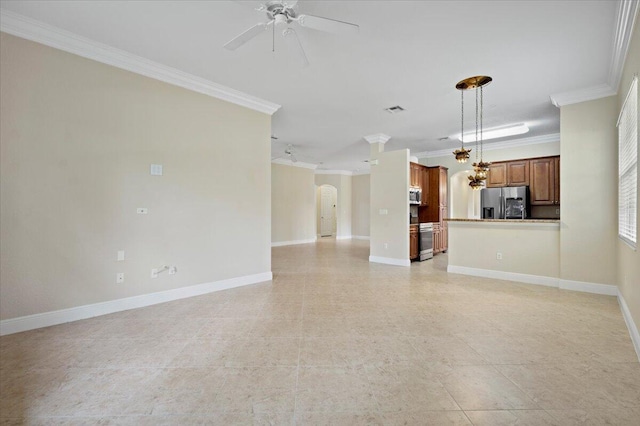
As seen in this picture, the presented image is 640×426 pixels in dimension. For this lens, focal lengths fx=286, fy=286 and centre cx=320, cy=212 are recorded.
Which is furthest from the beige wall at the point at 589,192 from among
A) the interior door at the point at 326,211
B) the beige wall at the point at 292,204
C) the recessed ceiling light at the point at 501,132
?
the interior door at the point at 326,211

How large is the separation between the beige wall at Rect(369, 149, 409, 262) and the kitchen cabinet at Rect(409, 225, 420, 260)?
0.36 m

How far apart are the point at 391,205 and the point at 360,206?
5838 millimetres

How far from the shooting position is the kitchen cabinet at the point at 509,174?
22.0 feet

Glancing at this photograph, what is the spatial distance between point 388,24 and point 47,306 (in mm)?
4492

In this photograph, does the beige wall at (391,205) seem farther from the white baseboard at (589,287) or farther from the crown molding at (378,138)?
the white baseboard at (589,287)

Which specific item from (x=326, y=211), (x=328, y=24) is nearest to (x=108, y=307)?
(x=328, y=24)

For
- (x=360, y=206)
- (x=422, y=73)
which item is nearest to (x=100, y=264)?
(x=422, y=73)

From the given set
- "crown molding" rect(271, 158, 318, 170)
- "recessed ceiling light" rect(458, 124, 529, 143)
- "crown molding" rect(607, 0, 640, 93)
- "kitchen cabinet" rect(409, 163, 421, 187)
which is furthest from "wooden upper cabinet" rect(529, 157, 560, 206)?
"crown molding" rect(271, 158, 318, 170)

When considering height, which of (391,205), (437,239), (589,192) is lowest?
(437,239)

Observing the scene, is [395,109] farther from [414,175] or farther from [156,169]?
[156,169]

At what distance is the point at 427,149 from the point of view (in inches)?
326

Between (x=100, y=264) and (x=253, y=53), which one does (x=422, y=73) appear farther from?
(x=100, y=264)

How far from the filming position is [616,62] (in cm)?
339

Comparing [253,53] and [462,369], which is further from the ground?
[253,53]
